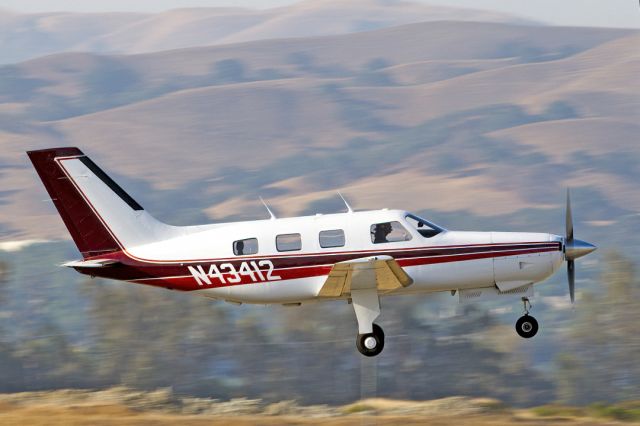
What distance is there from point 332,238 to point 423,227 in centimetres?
200

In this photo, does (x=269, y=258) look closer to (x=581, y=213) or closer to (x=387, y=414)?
(x=387, y=414)

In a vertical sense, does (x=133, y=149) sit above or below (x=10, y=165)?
above

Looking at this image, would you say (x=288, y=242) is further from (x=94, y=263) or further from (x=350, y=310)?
(x=350, y=310)

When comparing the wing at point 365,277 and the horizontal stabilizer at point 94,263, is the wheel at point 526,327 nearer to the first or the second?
the wing at point 365,277

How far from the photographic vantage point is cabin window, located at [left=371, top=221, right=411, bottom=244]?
22.3 meters

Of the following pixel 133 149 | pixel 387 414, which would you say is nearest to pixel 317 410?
pixel 387 414

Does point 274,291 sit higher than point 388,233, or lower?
lower

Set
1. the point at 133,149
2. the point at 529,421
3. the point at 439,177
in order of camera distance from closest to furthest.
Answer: the point at 529,421 → the point at 439,177 → the point at 133,149

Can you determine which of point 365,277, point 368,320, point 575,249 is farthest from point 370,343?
point 575,249

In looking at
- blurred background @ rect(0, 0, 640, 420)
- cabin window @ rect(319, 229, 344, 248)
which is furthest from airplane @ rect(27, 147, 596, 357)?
blurred background @ rect(0, 0, 640, 420)

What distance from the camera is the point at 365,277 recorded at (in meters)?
22.6

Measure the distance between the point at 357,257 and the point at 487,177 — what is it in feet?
474

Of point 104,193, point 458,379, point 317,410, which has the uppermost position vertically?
point 458,379

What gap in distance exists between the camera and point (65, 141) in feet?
640
